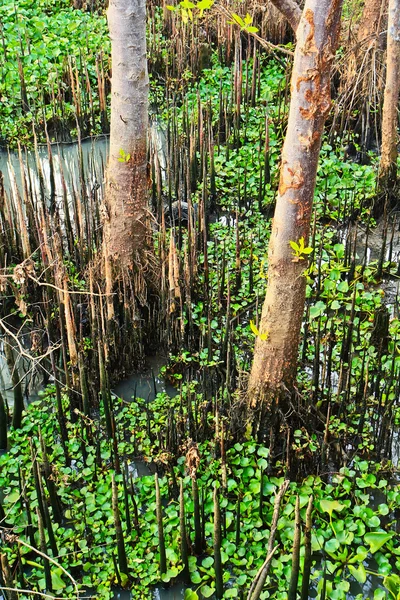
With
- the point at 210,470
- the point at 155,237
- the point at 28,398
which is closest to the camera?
the point at 210,470

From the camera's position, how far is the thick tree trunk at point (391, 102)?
201 inches

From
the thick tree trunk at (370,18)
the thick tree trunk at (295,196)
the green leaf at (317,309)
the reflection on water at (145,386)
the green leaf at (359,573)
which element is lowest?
the green leaf at (359,573)

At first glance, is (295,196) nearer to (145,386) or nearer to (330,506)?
(330,506)

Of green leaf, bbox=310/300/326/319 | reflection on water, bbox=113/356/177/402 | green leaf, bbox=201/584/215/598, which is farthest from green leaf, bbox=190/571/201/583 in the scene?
green leaf, bbox=310/300/326/319

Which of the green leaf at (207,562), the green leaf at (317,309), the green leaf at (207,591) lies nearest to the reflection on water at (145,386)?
the green leaf at (317,309)

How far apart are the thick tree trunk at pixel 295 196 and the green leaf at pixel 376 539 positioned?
2.83ft

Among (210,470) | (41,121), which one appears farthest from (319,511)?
(41,121)

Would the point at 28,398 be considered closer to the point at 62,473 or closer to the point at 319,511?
the point at 62,473

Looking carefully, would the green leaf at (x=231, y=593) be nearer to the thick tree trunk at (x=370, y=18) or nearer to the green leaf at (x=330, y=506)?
the green leaf at (x=330, y=506)

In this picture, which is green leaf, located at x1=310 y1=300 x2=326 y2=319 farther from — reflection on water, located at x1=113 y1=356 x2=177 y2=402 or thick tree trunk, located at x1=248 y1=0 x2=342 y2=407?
reflection on water, located at x1=113 y1=356 x2=177 y2=402

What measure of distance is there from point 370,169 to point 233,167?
121 centimetres

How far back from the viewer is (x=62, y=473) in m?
3.53

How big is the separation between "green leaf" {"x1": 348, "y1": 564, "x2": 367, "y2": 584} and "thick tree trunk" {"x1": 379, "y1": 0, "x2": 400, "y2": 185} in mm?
3337

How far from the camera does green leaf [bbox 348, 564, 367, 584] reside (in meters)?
2.93
